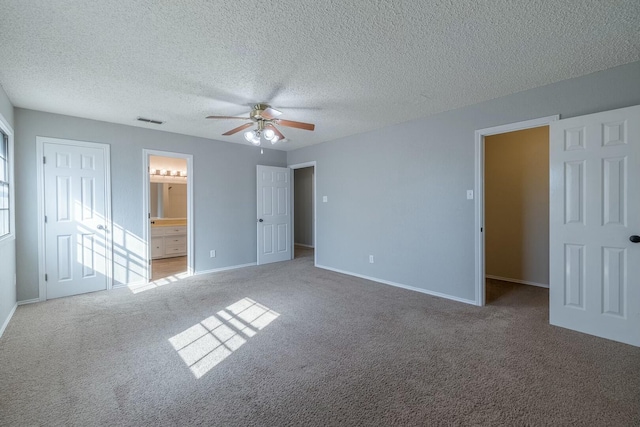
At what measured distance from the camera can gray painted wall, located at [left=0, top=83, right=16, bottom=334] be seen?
2799mm

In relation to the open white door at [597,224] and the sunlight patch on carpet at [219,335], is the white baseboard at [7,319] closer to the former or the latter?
the sunlight patch on carpet at [219,335]

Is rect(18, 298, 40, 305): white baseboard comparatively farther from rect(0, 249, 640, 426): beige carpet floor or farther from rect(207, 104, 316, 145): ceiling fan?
rect(207, 104, 316, 145): ceiling fan

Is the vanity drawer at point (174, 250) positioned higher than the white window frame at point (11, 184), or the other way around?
the white window frame at point (11, 184)

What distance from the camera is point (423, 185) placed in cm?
391

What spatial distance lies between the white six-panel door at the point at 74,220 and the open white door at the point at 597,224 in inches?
222

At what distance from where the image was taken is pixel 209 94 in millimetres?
3047

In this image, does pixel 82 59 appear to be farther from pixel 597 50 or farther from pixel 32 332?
pixel 597 50

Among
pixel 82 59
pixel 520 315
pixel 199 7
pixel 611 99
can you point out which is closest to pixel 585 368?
pixel 520 315

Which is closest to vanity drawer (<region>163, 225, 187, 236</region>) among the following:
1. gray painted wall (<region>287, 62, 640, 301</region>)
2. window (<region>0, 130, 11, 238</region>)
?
window (<region>0, 130, 11, 238</region>)

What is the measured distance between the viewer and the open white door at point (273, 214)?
5707mm

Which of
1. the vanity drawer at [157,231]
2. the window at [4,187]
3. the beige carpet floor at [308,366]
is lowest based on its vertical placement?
the beige carpet floor at [308,366]

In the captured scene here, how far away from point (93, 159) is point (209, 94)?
89.3 inches

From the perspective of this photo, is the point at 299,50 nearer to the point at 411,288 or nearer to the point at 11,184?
the point at 411,288

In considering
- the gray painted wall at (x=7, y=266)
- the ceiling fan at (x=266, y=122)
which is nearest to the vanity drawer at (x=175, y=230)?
the gray painted wall at (x=7, y=266)
